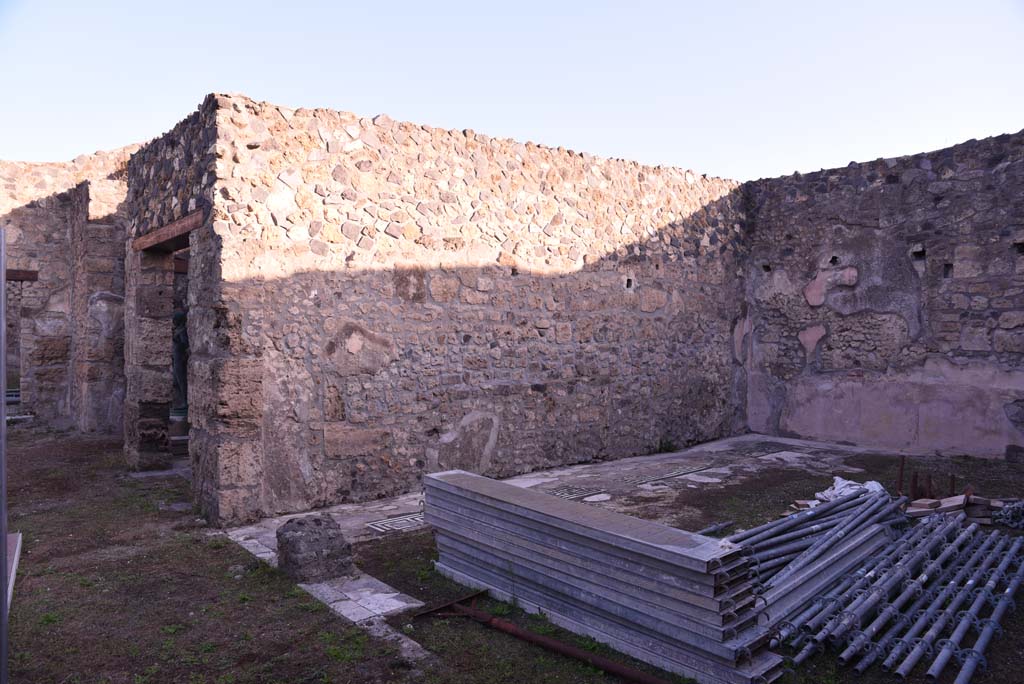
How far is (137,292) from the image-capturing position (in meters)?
6.44

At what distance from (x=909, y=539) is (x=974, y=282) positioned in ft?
13.8

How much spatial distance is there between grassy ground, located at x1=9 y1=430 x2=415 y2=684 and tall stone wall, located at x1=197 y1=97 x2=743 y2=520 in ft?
2.09

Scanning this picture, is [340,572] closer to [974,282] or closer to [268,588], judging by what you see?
[268,588]

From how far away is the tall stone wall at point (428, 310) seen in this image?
16.0ft

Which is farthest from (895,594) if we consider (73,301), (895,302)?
(73,301)

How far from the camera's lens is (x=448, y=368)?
588 centimetres

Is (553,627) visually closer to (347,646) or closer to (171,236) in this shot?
(347,646)

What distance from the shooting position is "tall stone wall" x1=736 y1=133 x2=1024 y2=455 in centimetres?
695

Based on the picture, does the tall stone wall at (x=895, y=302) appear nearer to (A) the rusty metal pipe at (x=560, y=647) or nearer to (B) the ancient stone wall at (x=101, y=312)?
(A) the rusty metal pipe at (x=560, y=647)

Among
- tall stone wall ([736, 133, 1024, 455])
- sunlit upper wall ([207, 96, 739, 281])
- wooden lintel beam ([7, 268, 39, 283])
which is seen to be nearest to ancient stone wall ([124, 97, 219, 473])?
sunlit upper wall ([207, 96, 739, 281])

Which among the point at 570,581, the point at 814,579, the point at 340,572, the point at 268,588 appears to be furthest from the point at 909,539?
the point at 268,588

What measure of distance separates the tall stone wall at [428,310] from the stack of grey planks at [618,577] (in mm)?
1751

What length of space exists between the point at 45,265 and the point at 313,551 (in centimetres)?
856

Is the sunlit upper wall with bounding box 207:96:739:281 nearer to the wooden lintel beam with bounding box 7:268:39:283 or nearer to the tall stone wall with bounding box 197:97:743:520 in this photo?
the tall stone wall with bounding box 197:97:743:520
